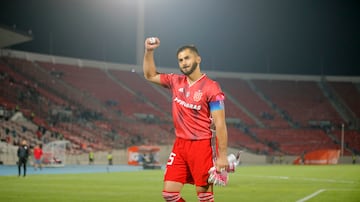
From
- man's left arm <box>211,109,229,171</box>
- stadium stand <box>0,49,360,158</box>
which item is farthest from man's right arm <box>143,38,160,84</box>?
stadium stand <box>0,49,360,158</box>

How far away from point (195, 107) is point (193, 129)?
0.29 metres

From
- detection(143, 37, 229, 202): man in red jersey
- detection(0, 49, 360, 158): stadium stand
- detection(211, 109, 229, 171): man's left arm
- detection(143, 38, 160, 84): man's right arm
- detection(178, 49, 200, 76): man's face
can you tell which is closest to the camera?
detection(211, 109, 229, 171): man's left arm

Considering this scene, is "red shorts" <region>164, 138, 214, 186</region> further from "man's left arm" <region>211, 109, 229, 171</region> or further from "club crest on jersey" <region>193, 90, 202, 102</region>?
"club crest on jersey" <region>193, 90, 202, 102</region>

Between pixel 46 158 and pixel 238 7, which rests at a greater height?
pixel 238 7

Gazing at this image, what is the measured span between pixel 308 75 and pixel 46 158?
47153 millimetres

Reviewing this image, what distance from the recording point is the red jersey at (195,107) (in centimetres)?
760

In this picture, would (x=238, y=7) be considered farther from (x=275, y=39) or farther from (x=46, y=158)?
(x=46, y=158)

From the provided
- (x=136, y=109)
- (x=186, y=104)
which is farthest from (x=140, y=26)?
(x=186, y=104)

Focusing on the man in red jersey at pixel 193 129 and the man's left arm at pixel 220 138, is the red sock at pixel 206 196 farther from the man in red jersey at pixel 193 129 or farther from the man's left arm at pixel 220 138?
the man's left arm at pixel 220 138

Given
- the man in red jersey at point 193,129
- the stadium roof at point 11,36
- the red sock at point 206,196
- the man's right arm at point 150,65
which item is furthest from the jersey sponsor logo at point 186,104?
the stadium roof at point 11,36

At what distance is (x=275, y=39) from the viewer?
271ft

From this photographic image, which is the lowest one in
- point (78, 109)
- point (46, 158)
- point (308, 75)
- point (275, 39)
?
point (46, 158)

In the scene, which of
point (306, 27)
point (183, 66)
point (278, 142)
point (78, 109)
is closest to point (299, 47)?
point (306, 27)

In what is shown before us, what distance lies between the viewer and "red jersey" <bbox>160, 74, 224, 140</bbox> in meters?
7.60
